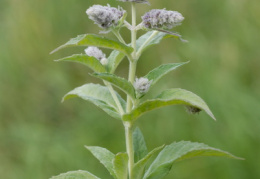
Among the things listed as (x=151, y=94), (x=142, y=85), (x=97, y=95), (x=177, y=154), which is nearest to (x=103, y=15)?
(x=142, y=85)

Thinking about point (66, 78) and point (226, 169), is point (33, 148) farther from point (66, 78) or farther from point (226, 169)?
point (226, 169)

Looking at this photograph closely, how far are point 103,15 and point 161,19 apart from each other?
0.17 metres

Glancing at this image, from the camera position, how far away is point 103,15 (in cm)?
127

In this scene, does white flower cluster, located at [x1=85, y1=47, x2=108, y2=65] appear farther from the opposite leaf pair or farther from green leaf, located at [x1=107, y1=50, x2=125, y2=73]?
the opposite leaf pair

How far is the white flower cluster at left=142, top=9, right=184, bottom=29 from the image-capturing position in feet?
4.26

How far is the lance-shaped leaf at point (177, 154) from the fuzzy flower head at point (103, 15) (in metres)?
0.42

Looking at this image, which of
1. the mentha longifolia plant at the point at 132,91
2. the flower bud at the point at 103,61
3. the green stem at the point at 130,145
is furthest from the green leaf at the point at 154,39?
the green stem at the point at 130,145

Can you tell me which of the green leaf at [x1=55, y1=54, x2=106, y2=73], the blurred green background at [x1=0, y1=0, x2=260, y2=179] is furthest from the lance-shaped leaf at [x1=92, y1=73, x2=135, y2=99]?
the blurred green background at [x1=0, y1=0, x2=260, y2=179]

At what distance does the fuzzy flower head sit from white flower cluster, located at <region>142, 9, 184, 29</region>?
9 centimetres

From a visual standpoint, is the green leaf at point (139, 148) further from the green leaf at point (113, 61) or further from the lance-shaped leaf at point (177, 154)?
the green leaf at point (113, 61)

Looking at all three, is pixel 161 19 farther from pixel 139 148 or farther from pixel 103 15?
pixel 139 148

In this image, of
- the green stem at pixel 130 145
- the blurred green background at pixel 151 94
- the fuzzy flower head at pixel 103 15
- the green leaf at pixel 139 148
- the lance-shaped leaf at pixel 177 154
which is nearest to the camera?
the fuzzy flower head at pixel 103 15

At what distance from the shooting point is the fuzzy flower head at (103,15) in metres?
1.25

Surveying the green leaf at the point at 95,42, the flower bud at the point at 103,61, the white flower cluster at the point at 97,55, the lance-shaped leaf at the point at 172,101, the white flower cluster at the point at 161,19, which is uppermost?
the white flower cluster at the point at 161,19
